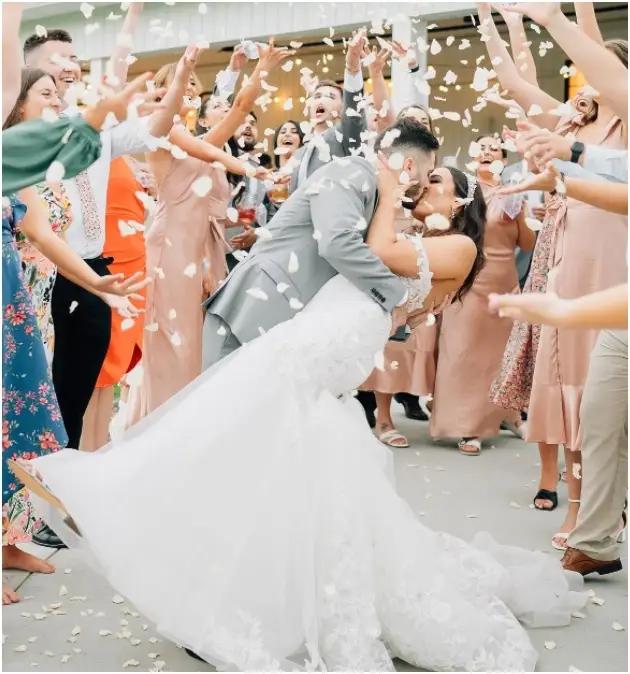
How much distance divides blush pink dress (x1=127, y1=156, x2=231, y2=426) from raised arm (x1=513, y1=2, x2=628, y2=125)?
6.90 ft

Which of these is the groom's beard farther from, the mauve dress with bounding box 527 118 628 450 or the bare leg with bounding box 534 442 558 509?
the bare leg with bounding box 534 442 558 509

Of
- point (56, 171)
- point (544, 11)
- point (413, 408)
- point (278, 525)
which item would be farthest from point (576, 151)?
point (413, 408)

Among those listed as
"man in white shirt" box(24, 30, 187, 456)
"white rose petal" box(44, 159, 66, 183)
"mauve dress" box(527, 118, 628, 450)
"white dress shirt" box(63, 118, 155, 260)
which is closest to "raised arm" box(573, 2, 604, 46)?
"mauve dress" box(527, 118, 628, 450)

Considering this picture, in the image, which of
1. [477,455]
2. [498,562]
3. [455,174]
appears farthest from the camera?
[477,455]

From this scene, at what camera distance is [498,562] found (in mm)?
2836

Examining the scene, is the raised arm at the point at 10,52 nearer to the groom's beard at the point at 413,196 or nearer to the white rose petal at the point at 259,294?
the white rose petal at the point at 259,294

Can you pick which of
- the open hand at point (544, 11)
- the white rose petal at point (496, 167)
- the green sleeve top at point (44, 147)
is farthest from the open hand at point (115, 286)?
the white rose petal at point (496, 167)

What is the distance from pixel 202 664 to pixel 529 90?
215 cm

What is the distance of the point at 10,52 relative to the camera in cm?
190

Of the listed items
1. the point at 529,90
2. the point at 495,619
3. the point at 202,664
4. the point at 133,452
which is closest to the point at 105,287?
the point at 133,452

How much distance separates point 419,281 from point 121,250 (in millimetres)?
1684

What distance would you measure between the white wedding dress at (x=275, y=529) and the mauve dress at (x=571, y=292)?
4.03 ft

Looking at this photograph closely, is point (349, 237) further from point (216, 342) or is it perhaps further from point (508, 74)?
point (508, 74)

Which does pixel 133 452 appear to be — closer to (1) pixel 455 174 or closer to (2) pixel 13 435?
(2) pixel 13 435
